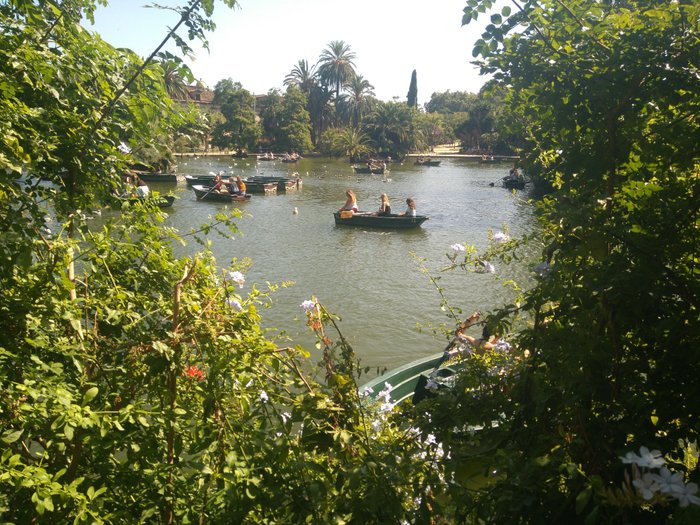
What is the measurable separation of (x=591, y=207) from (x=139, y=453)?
1970mm

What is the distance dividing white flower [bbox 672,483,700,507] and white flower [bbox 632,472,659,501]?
0.05 metres

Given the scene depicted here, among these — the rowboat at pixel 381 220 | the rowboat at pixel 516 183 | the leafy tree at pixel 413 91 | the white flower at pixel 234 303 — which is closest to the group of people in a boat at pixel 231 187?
the rowboat at pixel 381 220

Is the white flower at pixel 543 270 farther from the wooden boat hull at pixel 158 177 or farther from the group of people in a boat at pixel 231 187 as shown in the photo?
the wooden boat hull at pixel 158 177

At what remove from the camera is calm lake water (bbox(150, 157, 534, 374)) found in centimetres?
975

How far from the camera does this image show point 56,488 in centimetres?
166

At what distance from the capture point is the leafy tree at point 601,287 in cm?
162

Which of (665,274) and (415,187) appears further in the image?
(415,187)

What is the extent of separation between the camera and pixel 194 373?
99.1 inches

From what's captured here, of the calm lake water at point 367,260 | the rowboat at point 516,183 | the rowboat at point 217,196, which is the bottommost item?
the calm lake water at point 367,260

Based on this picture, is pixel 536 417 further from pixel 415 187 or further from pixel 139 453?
pixel 415 187

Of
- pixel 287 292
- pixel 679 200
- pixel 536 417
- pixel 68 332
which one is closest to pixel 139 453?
pixel 68 332

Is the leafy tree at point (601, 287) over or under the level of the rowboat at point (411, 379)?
over

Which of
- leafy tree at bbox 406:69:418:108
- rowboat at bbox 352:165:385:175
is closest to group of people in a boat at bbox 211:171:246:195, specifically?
rowboat at bbox 352:165:385:175

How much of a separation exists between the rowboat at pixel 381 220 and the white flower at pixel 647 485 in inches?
688
